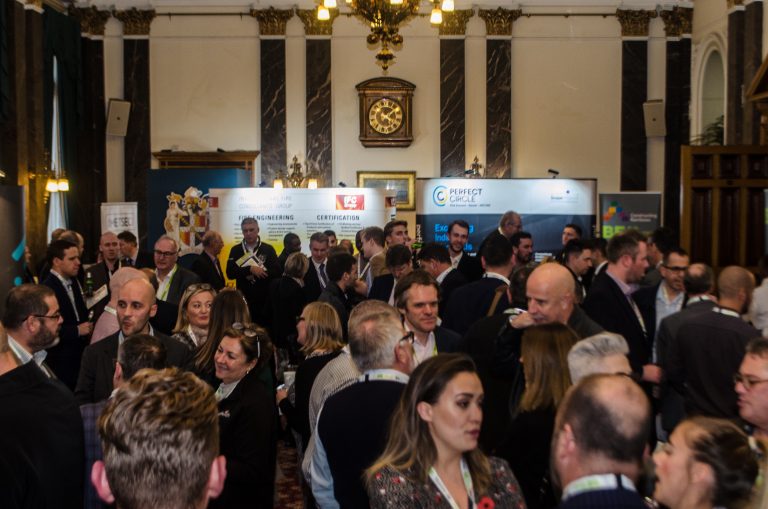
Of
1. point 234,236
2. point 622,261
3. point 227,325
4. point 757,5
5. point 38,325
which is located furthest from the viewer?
point 757,5

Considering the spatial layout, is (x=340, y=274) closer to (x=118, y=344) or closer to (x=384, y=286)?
(x=384, y=286)

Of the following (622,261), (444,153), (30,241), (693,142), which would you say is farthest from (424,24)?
(622,261)

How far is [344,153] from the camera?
16938 millimetres

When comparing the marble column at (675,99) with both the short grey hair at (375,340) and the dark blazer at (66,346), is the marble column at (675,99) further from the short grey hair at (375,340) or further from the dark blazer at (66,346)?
the short grey hair at (375,340)

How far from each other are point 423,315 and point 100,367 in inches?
64.0

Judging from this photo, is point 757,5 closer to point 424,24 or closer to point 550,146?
point 550,146

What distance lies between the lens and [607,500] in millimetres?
2143

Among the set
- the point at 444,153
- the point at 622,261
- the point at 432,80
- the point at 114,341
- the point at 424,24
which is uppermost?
the point at 424,24

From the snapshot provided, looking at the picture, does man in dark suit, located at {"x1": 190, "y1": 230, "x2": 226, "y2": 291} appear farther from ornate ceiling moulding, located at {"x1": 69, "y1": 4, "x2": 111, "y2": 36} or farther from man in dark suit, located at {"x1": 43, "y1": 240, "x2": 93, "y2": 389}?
ornate ceiling moulding, located at {"x1": 69, "y1": 4, "x2": 111, "y2": 36}

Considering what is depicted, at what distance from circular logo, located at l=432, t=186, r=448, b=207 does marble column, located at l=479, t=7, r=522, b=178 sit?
2.39m

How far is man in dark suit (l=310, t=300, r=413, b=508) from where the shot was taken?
3.22 m

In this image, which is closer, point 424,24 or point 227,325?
point 227,325

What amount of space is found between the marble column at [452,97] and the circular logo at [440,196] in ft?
7.06

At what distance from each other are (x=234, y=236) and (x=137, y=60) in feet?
20.0
